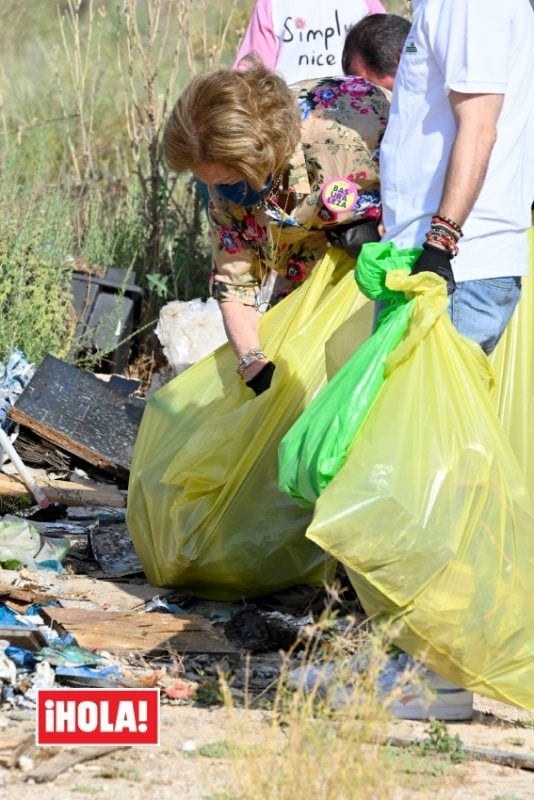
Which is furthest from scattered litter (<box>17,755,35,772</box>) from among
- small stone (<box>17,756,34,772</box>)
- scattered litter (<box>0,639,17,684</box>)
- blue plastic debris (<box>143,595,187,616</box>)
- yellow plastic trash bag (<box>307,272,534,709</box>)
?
blue plastic debris (<box>143,595,187,616</box>)

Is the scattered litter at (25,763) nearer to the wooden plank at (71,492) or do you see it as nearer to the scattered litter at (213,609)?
the scattered litter at (213,609)

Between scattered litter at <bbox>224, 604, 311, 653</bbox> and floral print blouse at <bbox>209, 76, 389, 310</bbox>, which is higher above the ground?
floral print blouse at <bbox>209, 76, 389, 310</bbox>

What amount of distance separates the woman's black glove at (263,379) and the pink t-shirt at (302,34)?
1.99 metres

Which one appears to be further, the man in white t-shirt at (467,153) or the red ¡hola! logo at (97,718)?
the man in white t-shirt at (467,153)

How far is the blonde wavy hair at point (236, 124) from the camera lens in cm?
313

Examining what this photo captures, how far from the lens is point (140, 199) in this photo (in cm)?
671

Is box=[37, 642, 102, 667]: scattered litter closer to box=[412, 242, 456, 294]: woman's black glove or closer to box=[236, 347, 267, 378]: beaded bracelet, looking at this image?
box=[236, 347, 267, 378]: beaded bracelet

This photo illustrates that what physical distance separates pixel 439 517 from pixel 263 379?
1.16 m

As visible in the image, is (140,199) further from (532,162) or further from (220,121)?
(532,162)

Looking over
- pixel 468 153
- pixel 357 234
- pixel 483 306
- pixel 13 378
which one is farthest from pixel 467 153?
pixel 13 378

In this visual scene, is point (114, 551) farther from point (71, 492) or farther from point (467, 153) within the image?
point (467, 153)

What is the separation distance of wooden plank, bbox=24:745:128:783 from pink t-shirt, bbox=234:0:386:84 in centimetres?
345

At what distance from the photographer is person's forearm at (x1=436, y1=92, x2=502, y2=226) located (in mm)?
2596

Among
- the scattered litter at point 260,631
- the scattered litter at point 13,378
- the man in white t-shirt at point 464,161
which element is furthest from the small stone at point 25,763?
the scattered litter at point 13,378
